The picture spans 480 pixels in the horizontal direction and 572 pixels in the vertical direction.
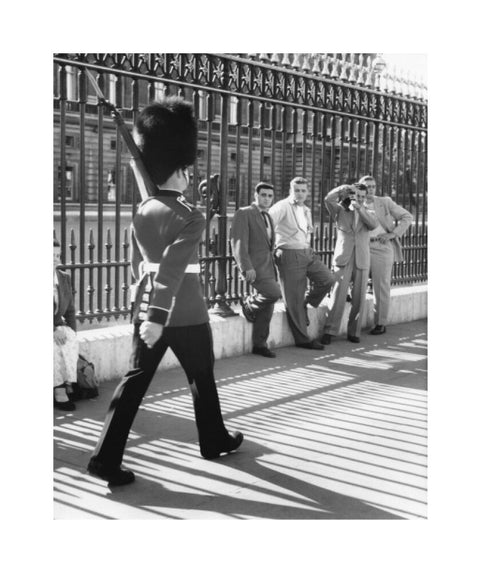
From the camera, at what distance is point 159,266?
4.33 m

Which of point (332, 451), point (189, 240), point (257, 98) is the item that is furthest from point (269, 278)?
point (189, 240)

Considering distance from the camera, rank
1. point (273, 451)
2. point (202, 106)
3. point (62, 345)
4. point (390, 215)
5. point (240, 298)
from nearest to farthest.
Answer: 1. point (273, 451)
2. point (62, 345)
3. point (202, 106)
4. point (240, 298)
5. point (390, 215)

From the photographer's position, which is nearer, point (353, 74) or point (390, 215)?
point (353, 74)

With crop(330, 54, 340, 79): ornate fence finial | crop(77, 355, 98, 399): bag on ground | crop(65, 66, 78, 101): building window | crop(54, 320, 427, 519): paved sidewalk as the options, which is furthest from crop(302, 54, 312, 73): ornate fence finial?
crop(77, 355, 98, 399): bag on ground

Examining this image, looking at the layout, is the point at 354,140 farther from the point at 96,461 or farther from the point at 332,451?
the point at 96,461

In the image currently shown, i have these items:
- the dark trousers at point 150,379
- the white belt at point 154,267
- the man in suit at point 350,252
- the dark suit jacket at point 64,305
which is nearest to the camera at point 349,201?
the man in suit at point 350,252

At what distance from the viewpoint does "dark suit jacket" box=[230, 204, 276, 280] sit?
8094 mm

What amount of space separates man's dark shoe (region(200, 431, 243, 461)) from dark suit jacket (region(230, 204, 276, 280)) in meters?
3.20

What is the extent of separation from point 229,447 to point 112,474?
0.86 m

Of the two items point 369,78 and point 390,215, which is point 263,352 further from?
point 369,78

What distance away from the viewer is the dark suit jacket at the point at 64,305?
6.16 m

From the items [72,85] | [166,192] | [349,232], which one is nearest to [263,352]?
[349,232]
